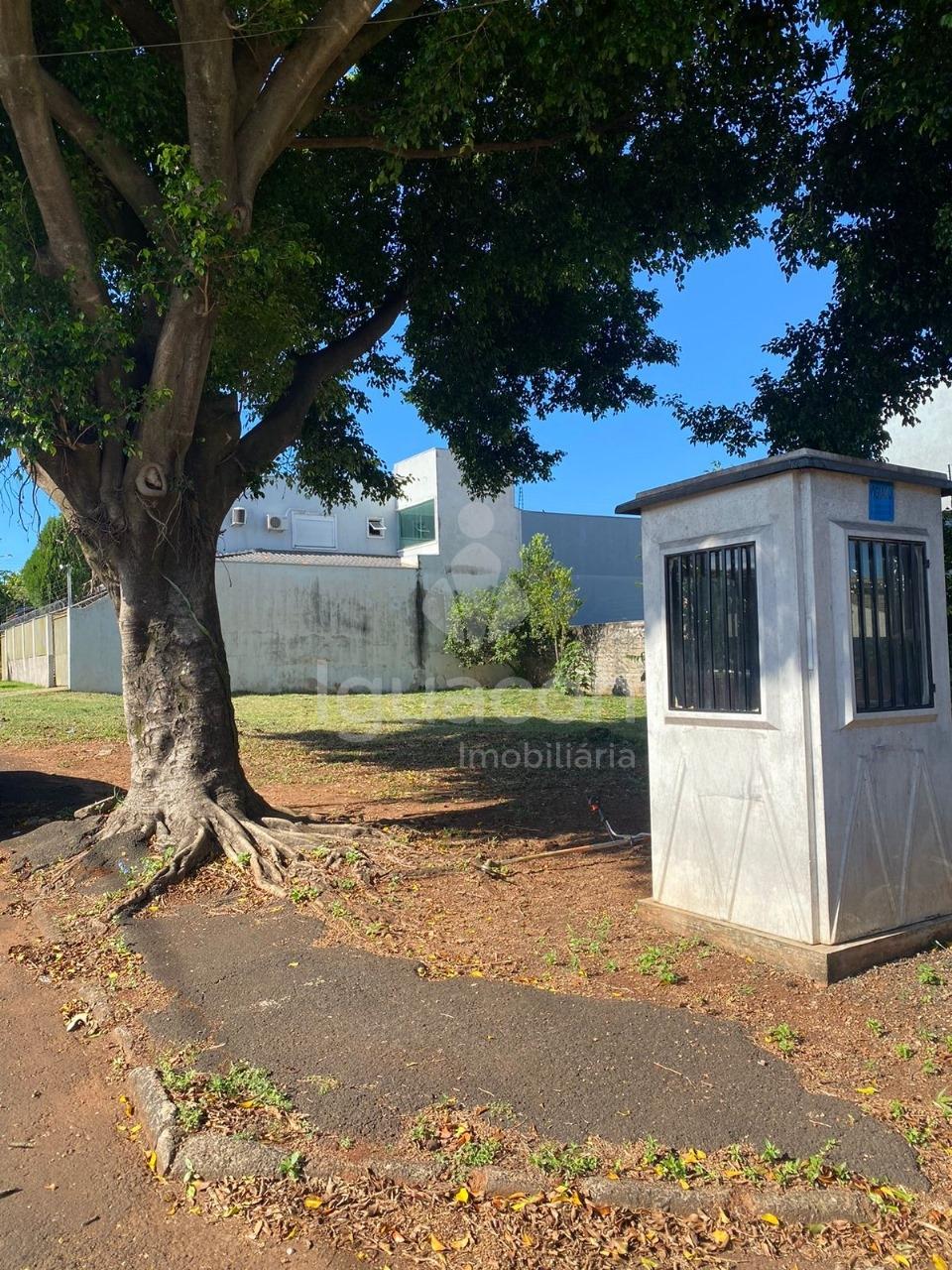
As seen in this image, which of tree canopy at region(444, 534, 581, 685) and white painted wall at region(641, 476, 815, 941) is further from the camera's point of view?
tree canopy at region(444, 534, 581, 685)

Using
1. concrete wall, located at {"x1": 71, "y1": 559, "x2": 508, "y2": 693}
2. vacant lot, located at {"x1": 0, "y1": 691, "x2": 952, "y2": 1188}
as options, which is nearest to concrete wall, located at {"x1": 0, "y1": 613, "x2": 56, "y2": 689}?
concrete wall, located at {"x1": 71, "y1": 559, "x2": 508, "y2": 693}

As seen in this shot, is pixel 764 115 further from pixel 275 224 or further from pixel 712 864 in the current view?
pixel 712 864

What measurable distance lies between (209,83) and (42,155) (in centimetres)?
130

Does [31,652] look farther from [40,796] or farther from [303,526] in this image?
[40,796]

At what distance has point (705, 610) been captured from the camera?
5383mm

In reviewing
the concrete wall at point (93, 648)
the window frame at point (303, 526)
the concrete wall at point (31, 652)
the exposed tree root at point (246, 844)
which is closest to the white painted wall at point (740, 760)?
the exposed tree root at point (246, 844)

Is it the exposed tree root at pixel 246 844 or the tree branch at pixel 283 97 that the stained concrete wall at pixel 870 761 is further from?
the tree branch at pixel 283 97

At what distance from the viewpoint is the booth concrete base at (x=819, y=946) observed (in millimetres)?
4734

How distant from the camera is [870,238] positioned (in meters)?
8.52

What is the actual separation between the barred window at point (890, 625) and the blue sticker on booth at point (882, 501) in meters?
0.13

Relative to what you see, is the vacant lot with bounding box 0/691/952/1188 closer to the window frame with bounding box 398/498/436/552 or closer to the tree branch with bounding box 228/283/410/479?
the tree branch with bounding box 228/283/410/479

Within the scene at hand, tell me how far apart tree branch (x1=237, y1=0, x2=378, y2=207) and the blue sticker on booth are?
5.06 metres

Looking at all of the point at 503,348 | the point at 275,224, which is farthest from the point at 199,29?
the point at 503,348

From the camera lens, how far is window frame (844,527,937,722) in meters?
4.94
